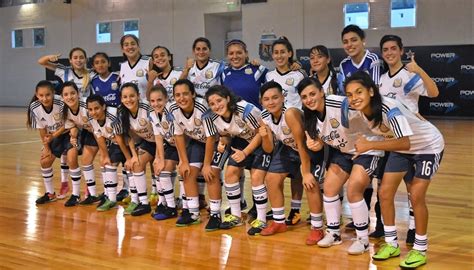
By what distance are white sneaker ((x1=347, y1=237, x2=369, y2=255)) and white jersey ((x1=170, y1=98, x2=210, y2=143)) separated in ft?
5.11

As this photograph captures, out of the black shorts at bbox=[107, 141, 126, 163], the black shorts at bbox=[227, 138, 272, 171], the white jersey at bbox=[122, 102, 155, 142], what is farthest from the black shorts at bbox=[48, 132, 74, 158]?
the black shorts at bbox=[227, 138, 272, 171]

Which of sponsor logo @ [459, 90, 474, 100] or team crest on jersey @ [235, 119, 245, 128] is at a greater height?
sponsor logo @ [459, 90, 474, 100]

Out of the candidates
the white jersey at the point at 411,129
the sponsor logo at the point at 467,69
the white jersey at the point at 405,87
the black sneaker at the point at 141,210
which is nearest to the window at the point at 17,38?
the sponsor logo at the point at 467,69

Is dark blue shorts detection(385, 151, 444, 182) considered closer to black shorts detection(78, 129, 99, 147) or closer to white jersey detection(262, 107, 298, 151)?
white jersey detection(262, 107, 298, 151)

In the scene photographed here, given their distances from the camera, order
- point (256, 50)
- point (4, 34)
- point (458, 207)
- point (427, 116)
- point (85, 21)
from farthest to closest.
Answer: point (4, 34) < point (85, 21) < point (256, 50) < point (427, 116) < point (458, 207)

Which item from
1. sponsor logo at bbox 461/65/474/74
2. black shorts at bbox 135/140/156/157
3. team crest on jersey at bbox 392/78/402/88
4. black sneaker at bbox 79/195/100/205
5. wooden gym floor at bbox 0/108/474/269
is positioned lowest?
wooden gym floor at bbox 0/108/474/269

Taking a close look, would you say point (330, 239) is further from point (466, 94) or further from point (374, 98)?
point (466, 94)

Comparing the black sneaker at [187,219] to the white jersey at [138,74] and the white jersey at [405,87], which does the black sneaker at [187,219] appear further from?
the white jersey at [405,87]

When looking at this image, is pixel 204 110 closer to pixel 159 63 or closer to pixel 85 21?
pixel 159 63

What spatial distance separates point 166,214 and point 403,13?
10.8 meters

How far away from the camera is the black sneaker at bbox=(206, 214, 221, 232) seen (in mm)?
4798

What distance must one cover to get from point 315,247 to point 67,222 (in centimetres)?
223

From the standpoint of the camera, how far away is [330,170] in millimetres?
4262

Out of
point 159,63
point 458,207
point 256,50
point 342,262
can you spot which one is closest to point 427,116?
point 256,50
